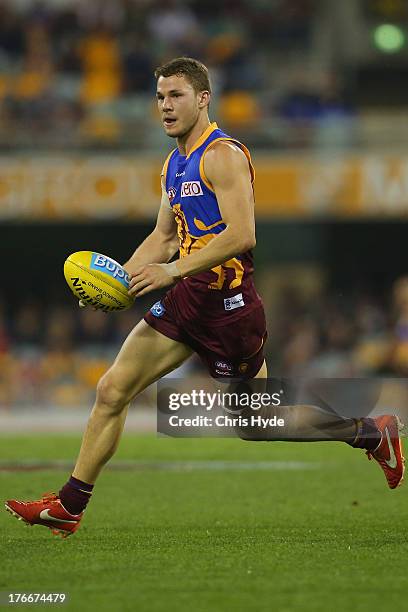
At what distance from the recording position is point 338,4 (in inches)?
890

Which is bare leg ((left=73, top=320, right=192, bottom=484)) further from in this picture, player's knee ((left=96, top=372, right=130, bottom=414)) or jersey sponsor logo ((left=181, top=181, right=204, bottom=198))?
jersey sponsor logo ((left=181, top=181, right=204, bottom=198))

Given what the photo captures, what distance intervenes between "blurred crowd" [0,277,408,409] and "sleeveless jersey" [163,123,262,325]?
10.9 meters

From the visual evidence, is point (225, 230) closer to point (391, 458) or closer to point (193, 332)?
point (193, 332)

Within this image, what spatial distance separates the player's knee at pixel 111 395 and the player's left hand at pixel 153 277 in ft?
1.57

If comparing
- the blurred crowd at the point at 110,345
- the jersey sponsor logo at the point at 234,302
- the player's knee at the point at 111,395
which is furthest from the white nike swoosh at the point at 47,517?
the blurred crowd at the point at 110,345

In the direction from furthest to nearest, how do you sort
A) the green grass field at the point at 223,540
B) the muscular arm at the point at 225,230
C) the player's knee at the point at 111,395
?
the player's knee at the point at 111,395 → the muscular arm at the point at 225,230 → the green grass field at the point at 223,540

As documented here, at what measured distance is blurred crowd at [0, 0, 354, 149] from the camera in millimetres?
18328

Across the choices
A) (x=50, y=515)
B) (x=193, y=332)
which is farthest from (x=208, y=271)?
(x=50, y=515)

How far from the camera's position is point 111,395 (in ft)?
20.3

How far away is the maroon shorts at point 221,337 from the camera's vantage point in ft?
20.6

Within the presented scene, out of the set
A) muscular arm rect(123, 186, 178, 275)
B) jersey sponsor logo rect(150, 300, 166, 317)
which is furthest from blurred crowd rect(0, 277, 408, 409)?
jersey sponsor logo rect(150, 300, 166, 317)

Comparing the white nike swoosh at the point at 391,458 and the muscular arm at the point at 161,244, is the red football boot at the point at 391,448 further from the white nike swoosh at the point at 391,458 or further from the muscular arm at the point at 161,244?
the muscular arm at the point at 161,244

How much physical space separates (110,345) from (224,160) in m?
13.1

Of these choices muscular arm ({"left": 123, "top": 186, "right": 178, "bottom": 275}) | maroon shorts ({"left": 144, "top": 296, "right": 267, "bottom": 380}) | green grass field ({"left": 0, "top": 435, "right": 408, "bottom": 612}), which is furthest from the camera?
muscular arm ({"left": 123, "top": 186, "right": 178, "bottom": 275})
